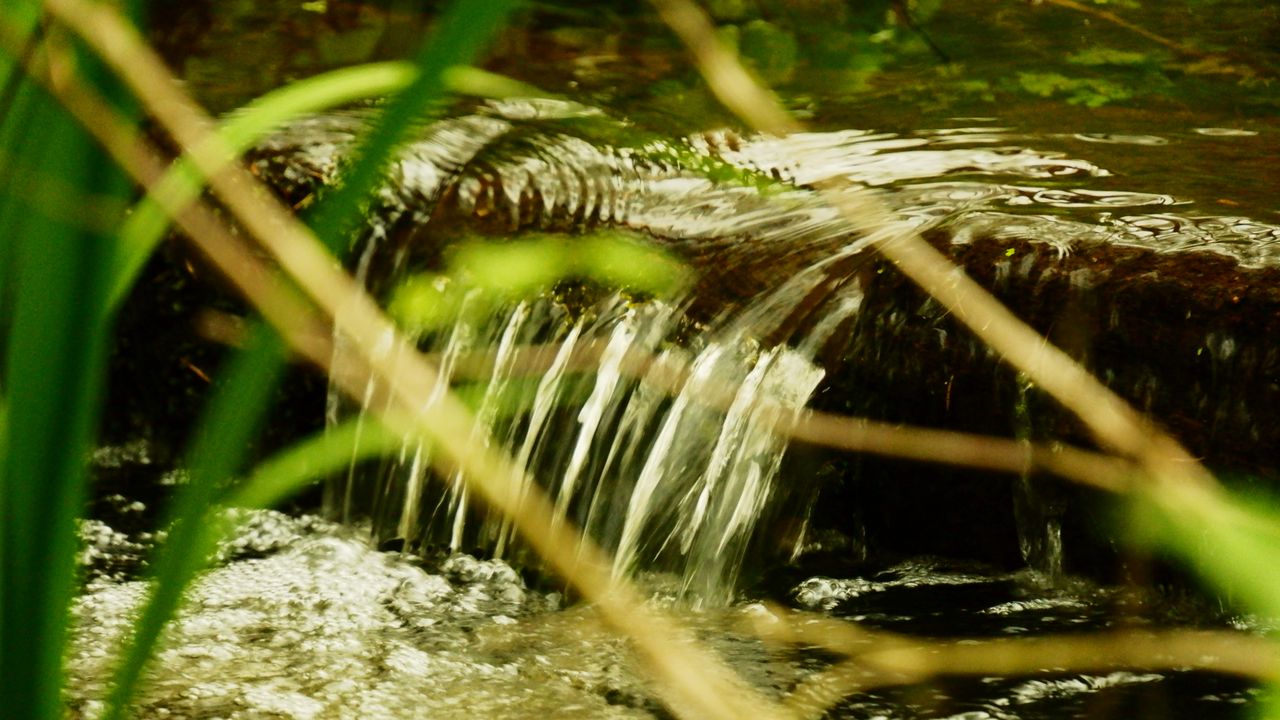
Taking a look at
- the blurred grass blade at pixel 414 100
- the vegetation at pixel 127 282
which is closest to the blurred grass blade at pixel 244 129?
the vegetation at pixel 127 282

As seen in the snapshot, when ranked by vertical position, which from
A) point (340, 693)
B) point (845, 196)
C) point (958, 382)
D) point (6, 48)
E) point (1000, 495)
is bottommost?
point (340, 693)

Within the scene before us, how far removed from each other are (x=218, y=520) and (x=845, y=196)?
50 centimetres

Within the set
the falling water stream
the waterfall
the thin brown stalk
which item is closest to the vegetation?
the falling water stream

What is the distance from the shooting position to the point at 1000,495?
8.91ft

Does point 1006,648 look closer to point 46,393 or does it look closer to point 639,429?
point 639,429

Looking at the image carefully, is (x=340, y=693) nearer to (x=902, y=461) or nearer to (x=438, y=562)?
(x=438, y=562)

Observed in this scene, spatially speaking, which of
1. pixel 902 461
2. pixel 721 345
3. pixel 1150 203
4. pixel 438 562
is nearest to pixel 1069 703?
pixel 902 461

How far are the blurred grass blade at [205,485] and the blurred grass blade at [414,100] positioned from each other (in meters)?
0.09

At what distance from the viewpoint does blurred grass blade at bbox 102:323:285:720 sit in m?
0.81

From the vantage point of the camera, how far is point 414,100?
736mm

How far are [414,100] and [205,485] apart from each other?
306 millimetres

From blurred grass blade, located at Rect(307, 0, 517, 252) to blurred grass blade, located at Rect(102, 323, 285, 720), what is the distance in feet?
0.29

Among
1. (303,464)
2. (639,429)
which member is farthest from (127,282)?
(639,429)

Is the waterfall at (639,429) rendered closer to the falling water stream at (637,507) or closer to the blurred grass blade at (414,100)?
the falling water stream at (637,507)
